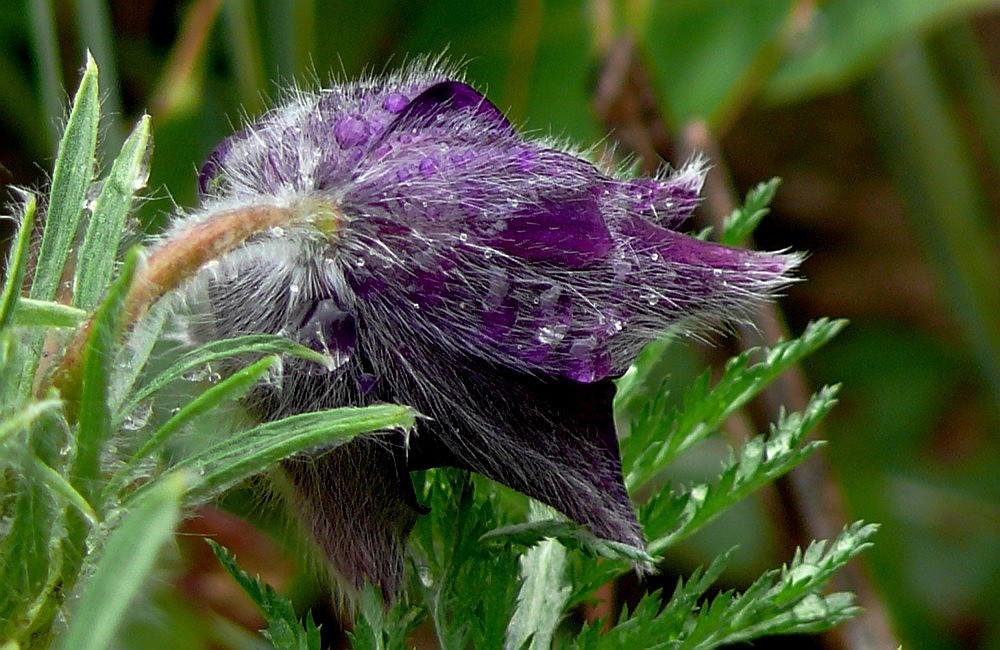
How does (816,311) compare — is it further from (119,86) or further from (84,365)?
(84,365)

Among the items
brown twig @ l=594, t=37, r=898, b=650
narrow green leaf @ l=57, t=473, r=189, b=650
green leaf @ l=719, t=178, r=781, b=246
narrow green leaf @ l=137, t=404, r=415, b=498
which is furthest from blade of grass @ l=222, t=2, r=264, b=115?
narrow green leaf @ l=57, t=473, r=189, b=650

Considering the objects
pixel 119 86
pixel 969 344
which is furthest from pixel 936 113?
pixel 119 86

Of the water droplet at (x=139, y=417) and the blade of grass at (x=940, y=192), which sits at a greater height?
the blade of grass at (x=940, y=192)

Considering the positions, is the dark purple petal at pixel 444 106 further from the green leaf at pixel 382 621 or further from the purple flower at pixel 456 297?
the green leaf at pixel 382 621

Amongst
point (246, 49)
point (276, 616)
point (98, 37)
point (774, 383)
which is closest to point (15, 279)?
point (276, 616)

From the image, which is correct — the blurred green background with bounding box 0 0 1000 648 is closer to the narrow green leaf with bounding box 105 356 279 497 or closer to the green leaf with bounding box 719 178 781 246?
the green leaf with bounding box 719 178 781 246

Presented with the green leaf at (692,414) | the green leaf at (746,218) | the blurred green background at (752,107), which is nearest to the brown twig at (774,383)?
the blurred green background at (752,107)
